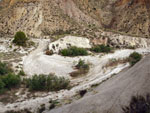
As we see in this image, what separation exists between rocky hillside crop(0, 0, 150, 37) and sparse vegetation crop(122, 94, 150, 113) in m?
33.8

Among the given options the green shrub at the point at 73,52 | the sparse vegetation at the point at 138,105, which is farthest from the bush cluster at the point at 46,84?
the green shrub at the point at 73,52

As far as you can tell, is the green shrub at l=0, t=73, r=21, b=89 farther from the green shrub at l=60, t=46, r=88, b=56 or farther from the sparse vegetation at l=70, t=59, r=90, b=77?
the green shrub at l=60, t=46, r=88, b=56

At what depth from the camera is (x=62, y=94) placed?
13.3 metres

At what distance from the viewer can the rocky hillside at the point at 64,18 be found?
Result: 4556 centimetres

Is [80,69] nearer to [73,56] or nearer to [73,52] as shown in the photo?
→ [73,56]

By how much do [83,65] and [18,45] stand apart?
1720 cm

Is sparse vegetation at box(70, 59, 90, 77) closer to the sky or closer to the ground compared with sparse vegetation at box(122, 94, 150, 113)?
closer to the ground

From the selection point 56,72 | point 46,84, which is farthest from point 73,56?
point 46,84

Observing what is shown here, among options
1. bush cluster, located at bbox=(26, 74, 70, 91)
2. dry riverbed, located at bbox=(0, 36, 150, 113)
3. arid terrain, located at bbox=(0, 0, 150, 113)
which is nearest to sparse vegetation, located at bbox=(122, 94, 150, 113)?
arid terrain, located at bbox=(0, 0, 150, 113)

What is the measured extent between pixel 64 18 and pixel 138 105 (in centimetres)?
4590

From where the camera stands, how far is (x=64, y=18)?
49438mm

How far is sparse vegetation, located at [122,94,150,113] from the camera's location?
5.80 meters

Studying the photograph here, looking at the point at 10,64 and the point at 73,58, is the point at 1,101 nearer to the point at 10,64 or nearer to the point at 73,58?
the point at 10,64

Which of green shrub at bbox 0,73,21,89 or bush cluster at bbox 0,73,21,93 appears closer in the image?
bush cluster at bbox 0,73,21,93
